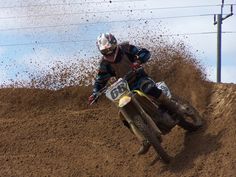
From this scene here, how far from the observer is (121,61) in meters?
10.0

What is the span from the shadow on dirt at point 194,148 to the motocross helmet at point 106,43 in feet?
7.32

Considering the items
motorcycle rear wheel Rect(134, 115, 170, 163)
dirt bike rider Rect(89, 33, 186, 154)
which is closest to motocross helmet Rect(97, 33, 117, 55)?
dirt bike rider Rect(89, 33, 186, 154)

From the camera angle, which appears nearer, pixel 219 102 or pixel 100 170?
pixel 100 170

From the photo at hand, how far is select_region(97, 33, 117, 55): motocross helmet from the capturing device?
32.1 feet

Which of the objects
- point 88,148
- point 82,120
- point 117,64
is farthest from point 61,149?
point 117,64

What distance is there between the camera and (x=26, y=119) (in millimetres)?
13195

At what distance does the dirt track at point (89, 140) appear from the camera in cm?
962

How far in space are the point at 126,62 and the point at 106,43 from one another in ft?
1.76

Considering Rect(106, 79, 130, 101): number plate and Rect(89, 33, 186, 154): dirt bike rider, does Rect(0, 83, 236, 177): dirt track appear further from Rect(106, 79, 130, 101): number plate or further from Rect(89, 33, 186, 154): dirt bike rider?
Rect(106, 79, 130, 101): number plate

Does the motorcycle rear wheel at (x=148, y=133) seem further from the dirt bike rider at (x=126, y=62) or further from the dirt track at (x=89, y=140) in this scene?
the dirt bike rider at (x=126, y=62)

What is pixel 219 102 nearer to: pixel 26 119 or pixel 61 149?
pixel 61 149

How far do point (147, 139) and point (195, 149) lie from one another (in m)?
1.12

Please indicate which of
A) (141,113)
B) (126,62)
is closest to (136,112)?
(141,113)

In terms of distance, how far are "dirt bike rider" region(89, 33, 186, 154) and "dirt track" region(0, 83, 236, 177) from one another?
2.76ft
